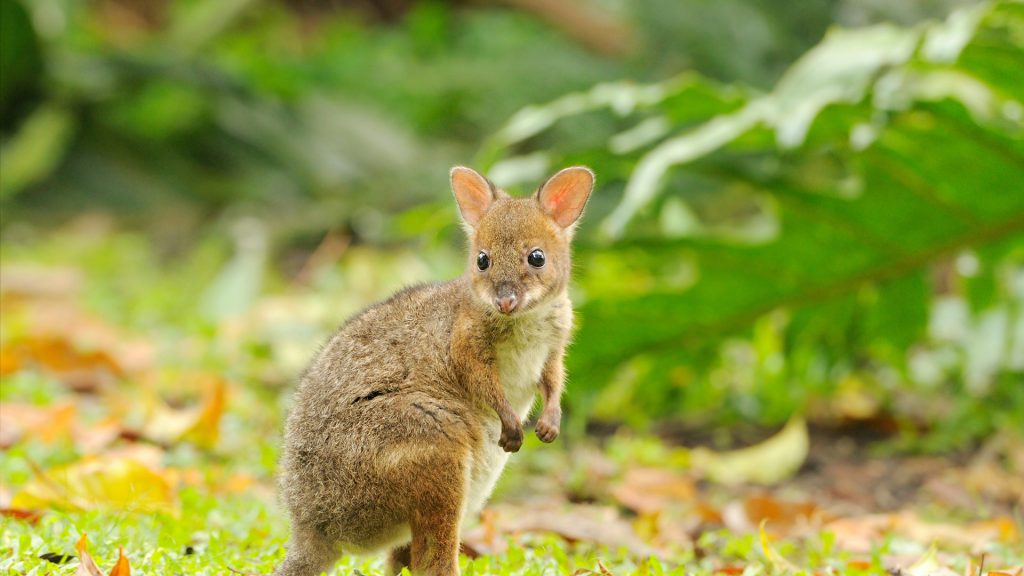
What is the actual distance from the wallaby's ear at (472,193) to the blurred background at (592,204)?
0.67m

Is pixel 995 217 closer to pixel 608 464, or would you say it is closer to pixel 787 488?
pixel 787 488

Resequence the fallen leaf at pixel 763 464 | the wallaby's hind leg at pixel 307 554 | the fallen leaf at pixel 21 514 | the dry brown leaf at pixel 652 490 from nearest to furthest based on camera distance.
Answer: the wallaby's hind leg at pixel 307 554
the fallen leaf at pixel 21 514
the dry brown leaf at pixel 652 490
the fallen leaf at pixel 763 464

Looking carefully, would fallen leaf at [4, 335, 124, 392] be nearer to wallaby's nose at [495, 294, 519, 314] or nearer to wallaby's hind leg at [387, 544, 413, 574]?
wallaby's hind leg at [387, 544, 413, 574]

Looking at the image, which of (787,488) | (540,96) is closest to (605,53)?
(540,96)

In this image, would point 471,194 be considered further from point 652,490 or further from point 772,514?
point 652,490

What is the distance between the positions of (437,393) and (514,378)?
275 mm

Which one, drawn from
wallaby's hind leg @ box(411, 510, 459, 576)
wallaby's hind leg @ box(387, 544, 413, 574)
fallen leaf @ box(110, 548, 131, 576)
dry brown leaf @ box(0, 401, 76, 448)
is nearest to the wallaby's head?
wallaby's hind leg @ box(411, 510, 459, 576)

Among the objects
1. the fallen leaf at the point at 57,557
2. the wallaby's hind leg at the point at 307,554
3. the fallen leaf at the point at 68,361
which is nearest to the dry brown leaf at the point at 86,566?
the fallen leaf at the point at 57,557

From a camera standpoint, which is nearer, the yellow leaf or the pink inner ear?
the pink inner ear

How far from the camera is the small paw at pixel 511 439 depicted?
10.7 ft

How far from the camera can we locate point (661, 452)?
592 centimetres

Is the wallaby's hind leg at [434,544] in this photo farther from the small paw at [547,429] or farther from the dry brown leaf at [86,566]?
the dry brown leaf at [86,566]

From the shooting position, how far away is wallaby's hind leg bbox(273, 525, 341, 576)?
3258 mm

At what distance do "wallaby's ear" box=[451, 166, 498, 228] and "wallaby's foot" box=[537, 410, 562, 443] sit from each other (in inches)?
24.3
